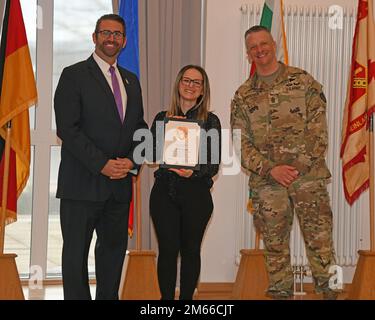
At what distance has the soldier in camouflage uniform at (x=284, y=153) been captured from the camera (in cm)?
446

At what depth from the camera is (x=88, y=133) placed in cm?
411

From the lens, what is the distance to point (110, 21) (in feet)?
13.6

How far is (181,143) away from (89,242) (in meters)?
0.78

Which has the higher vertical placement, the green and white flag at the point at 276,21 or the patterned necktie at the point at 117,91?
the green and white flag at the point at 276,21

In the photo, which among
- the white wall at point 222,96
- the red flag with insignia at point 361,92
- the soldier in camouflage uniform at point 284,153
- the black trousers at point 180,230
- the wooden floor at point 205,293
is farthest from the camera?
the white wall at point 222,96

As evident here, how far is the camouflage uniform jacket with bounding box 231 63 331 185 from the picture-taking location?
14.6ft

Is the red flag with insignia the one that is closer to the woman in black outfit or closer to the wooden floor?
the wooden floor

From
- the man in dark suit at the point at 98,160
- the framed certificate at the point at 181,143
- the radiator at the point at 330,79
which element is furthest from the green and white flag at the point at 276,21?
the man in dark suit at the point at 98,160

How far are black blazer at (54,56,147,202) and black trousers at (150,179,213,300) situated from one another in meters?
0.25

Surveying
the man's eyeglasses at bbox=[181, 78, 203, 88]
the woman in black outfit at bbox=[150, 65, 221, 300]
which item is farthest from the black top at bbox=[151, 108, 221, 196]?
the man's eyeglasses at bbox=[181, 78, 203, 88]

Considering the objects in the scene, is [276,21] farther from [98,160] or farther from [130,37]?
[98,160]

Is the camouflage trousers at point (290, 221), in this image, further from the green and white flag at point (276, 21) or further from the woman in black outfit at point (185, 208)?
the green and white flag at point (276, 21)

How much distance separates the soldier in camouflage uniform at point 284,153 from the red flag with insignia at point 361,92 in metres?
0.77
